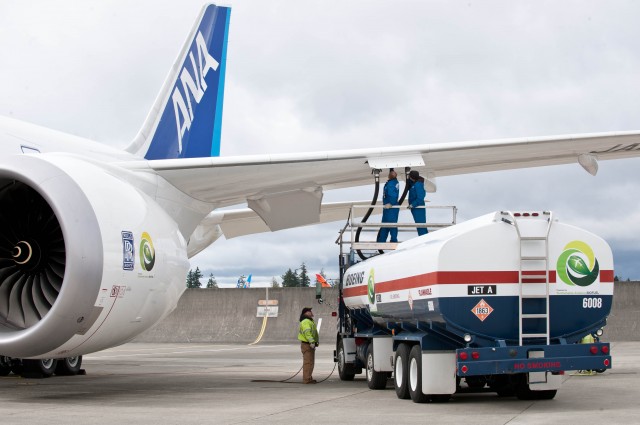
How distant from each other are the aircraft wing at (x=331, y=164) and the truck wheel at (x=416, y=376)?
3.50 meters

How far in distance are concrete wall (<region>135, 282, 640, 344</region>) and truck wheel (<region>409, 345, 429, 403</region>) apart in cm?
2266

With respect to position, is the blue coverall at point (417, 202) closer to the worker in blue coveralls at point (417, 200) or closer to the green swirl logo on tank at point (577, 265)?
the worker in blue coveralls at point (417, 200)

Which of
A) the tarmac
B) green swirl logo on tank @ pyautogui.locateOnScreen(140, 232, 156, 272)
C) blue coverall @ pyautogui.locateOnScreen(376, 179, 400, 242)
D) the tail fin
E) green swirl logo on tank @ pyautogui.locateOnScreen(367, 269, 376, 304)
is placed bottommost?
the tarmac

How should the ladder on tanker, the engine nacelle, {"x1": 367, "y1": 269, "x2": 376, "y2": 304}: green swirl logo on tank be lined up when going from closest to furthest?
the engine nacelle
the ladder on tanker
{"x1": 367, "y1": 269, "x2": 376, "y2": 304}: green swirl logo on tank

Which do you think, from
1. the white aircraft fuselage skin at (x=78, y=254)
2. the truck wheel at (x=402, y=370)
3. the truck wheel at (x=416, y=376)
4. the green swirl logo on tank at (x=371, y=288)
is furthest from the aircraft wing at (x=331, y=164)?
the truck wheel at (x=416, y=376)

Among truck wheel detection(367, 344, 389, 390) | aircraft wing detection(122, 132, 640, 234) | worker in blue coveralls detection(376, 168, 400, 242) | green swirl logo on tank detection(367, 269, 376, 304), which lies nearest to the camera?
green swirl logo on tank detection(367, 269, 376, 304)

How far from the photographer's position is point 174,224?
45.0 ft

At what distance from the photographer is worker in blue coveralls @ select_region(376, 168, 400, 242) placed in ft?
53.9

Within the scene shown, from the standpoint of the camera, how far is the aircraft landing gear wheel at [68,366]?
18.2 meters

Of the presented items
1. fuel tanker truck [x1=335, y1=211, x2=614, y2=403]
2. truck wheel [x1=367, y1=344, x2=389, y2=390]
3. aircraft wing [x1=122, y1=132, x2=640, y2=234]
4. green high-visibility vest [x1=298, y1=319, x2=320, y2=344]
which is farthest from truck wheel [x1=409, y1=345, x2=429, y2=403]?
green high-visibility vest [x1=298, y1=319, x2=320, y2=344]

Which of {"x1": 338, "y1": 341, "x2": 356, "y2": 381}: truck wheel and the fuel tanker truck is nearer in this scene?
the fuel tanker truck

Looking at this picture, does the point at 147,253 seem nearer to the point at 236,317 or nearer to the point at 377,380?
the point at 377,380

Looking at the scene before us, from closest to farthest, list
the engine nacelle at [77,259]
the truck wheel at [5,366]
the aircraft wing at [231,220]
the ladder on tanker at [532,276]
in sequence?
the engine nacelle at [77,259] < the ladder on tanker at [532,276] < the truck wheel at [5,366] < the aircraft wing at [231,220]

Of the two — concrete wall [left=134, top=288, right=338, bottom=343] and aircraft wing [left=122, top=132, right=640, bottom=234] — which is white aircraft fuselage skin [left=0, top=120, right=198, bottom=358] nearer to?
aircraft wing [left=122, top=132, right=640, bottom=234]
